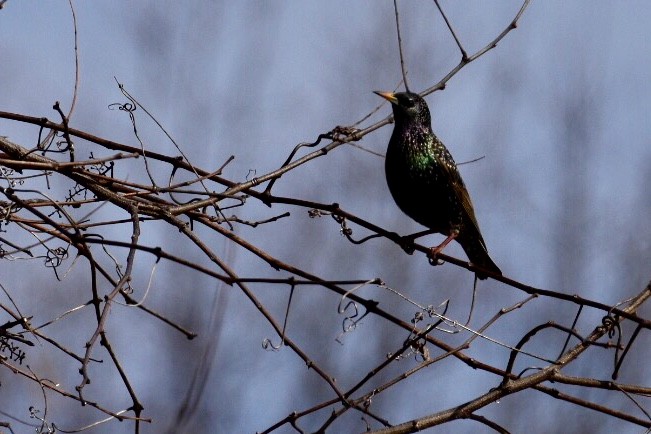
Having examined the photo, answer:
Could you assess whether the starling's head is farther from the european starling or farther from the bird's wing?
the bird's wing

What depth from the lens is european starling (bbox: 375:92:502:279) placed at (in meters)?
4.16

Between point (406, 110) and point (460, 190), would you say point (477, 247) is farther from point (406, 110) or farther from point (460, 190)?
point (406, 110)

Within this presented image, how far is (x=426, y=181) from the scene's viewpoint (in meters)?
4.18

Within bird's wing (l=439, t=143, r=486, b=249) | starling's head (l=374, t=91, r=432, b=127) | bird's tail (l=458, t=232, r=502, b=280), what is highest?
starling's head (l=374, t=91, r=432, b=127)

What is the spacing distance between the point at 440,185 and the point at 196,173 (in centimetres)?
192

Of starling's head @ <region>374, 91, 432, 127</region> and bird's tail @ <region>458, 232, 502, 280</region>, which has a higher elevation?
starling's head @ <region>374, 91, 432, 127</region>

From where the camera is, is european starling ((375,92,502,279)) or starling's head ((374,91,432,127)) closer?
european starling ((375,92,502,279))

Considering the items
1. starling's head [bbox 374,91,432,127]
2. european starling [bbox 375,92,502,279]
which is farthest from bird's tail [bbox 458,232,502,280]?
starling's head [bbox 374,91,432,127]

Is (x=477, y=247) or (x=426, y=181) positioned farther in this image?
(x=477, y=247)

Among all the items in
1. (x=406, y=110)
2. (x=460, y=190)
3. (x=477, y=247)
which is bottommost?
(x=477, y=247)

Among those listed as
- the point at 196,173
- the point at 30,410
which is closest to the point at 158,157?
the point at 196,173

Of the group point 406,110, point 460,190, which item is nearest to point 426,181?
point 460,190

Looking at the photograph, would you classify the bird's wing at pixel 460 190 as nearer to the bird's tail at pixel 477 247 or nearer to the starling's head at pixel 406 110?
the bird's tail at pixel 477 247

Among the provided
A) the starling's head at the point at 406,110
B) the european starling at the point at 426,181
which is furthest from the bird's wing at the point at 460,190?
the starling's head at the point at 406,110
